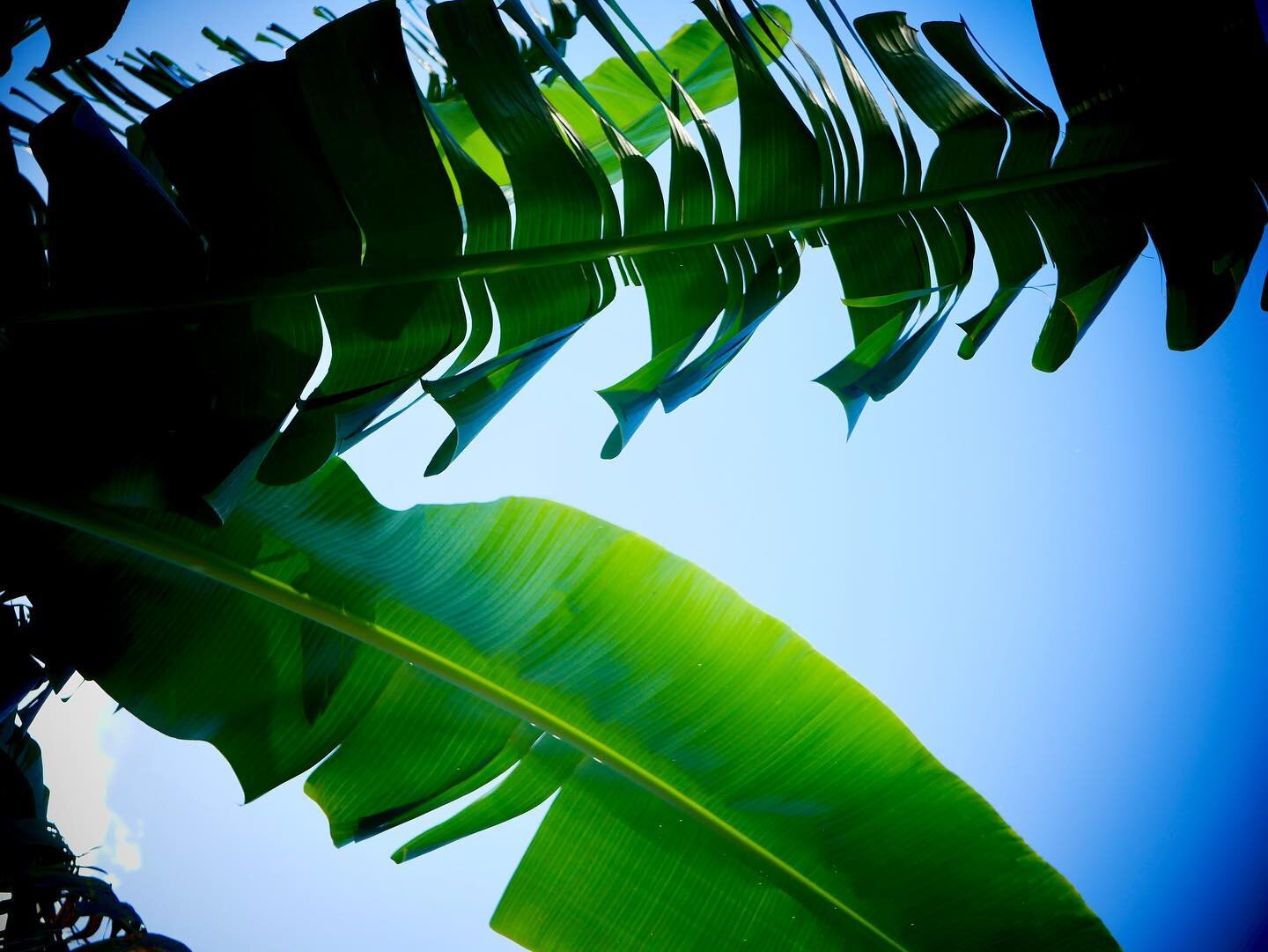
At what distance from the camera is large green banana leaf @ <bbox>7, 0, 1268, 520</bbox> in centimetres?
30

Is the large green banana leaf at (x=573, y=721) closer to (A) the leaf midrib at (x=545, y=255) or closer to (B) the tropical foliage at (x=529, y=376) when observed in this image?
(B) the tropical foliage at (x=529, y=376)

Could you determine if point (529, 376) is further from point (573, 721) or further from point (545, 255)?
point (573, 721)

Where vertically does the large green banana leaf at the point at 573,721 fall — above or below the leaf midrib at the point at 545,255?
below

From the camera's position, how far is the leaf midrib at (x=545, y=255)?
0.98 feet

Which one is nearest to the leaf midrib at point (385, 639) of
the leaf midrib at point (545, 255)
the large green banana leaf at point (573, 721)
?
the large green banana leaf at point (573, 721)

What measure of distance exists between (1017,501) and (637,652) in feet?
3.56

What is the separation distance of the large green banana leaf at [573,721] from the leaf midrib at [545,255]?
0.38 feet

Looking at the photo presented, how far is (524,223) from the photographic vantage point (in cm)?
34

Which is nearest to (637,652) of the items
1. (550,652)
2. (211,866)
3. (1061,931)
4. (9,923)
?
(550,652)

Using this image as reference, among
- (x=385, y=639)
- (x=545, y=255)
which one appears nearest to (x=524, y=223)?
(x=545, y=255)

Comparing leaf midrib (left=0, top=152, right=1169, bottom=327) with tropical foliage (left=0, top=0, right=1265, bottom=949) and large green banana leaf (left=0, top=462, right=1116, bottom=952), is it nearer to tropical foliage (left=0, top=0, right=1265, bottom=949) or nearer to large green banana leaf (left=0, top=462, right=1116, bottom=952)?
tropical foliage (left=0, top=0, right=1265, bottom=949)

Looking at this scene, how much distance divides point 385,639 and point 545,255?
0.76ft

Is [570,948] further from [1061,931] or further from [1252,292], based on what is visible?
[1252,292]

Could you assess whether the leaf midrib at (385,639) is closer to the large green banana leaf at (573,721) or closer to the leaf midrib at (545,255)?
the large green banana leaf at (573,721)
